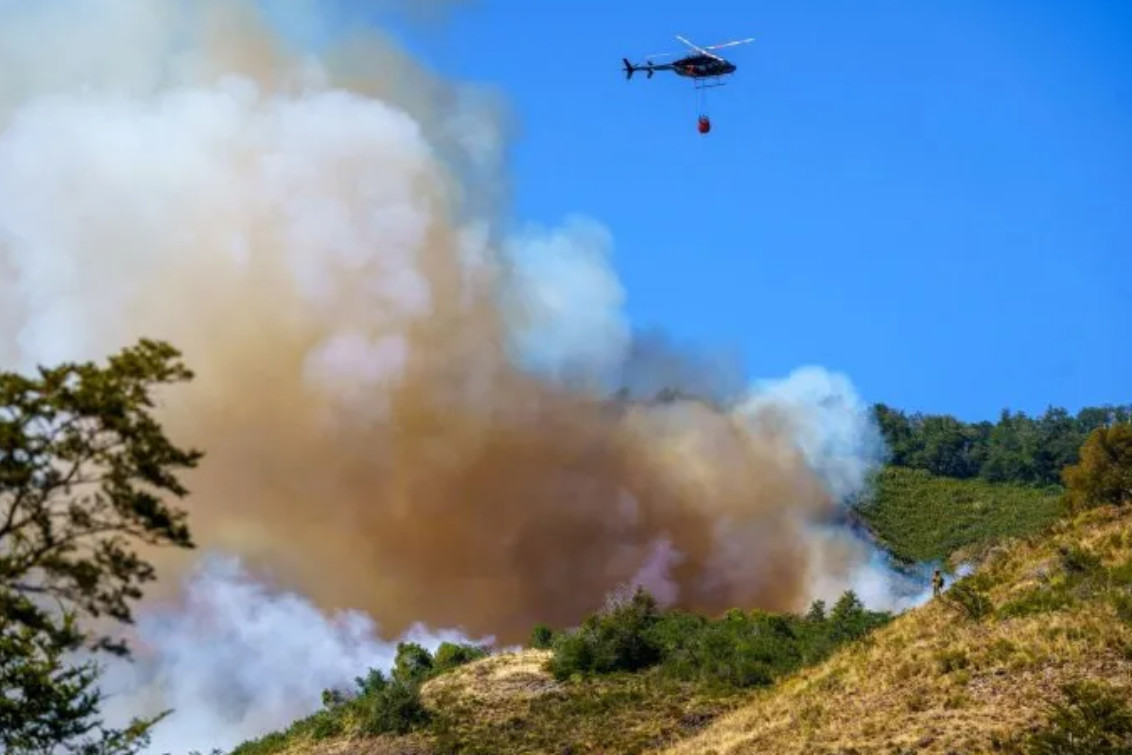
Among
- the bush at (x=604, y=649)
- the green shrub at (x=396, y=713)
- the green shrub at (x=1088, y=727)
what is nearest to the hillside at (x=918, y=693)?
the green shrub at (x=1088, y=727)

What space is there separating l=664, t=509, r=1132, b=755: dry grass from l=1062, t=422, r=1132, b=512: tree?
1324 centimetres

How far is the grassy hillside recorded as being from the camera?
470 ft

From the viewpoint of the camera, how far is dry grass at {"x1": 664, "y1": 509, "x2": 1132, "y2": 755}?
4231 cm

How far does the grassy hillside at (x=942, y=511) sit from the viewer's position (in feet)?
470

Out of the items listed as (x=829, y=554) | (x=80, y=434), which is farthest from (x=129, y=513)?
(x=829, y=554)

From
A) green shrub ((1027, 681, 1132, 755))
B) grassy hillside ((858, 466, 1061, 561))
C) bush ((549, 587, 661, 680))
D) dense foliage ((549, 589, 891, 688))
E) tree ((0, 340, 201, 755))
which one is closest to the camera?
tree ((0, 340, 201, 755))

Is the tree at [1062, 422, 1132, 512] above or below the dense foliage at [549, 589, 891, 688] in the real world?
above

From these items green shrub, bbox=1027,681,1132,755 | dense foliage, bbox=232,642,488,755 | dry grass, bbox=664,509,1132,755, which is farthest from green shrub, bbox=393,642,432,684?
green shrub, bbox=1027,681,1132,755

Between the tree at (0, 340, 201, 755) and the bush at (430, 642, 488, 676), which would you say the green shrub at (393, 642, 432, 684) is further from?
the tree at (0, 340, 201, 755)

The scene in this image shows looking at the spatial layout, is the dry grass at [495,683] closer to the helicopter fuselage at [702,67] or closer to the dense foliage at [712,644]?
the dense foliage at [712,644]

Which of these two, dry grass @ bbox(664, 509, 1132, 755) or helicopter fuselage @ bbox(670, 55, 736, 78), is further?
helicopter fuselage @ bbox(670, 55, 736, 78)

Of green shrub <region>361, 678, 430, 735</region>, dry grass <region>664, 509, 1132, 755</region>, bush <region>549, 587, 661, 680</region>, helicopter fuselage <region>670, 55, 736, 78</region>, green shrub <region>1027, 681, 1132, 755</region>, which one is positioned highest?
helicopter fuselage <region>670, 55, 736, 78</region>

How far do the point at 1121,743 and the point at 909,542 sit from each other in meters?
114

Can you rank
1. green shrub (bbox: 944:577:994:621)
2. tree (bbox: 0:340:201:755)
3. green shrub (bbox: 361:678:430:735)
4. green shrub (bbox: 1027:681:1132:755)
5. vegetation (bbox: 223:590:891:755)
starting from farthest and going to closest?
green shrub (bbox: 361:678:430:735)
vegetation (bbox: 223:590:891:755)
green shrub (bbox: 944:577:994:621)
green shrub (bbox: 1027:681:1132:755)
tree (bbox: 0:340:201:755)
